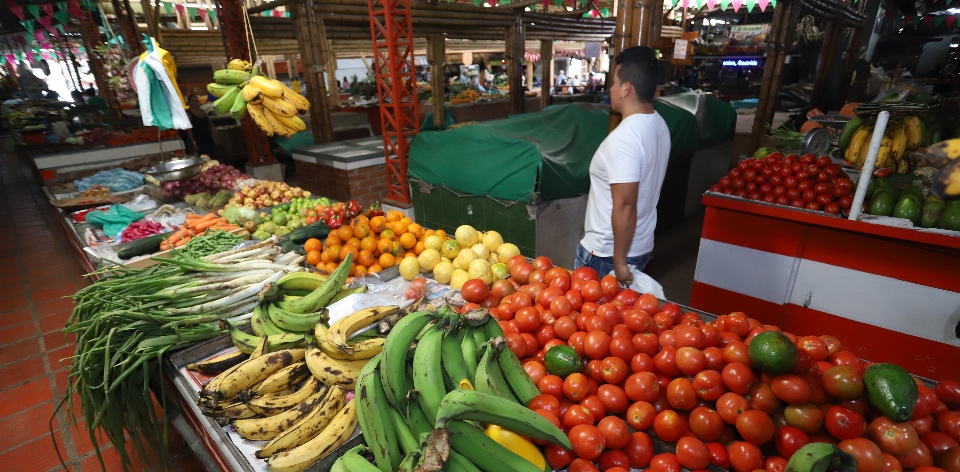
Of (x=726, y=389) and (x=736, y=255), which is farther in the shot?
(x=736, y=255)

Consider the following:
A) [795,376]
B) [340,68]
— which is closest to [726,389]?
[795,376]

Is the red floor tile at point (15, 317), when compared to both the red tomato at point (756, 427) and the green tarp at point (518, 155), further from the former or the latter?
the red tomato at point (756, 427)

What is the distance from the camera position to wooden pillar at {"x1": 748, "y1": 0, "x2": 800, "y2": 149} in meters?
6.47

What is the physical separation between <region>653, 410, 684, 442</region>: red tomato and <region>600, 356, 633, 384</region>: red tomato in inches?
6.4

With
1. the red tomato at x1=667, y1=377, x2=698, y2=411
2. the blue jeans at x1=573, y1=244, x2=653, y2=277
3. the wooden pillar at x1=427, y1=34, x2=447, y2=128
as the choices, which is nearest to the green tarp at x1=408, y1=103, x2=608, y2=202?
the blue jeans at x1=573, y1=244, x2=653, y2=277

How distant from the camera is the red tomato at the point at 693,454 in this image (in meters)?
1.25

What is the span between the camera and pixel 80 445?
9.91 ft

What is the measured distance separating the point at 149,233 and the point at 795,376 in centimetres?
502

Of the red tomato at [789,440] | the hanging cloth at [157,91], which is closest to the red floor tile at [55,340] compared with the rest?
the hanging cloth at [157,91]

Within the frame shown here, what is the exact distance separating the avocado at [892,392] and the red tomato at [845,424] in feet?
0.22

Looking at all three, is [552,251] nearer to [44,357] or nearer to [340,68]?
[44,357]

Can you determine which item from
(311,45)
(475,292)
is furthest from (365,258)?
(311,45)

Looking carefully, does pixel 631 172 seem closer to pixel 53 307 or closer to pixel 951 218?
pixel 951 218

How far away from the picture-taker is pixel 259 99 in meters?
2.86
